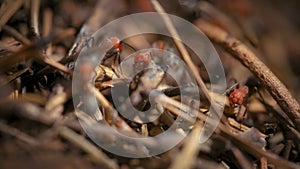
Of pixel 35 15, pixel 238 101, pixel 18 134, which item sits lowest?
pixel 18 134

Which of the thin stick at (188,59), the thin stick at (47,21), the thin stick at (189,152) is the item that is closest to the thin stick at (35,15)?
the thin stick at (47,21)

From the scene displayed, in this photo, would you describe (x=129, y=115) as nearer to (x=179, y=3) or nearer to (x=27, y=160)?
(x=27, y=160)

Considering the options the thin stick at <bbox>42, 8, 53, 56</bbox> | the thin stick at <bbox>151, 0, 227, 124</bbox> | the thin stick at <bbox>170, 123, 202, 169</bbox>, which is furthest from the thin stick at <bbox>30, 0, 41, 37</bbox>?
the thin stick at <bbox>170, 123, 202, 169</bbox>

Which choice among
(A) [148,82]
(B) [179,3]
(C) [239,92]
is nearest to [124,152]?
(A) [148,82]

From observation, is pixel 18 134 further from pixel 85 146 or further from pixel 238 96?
pixel 238 96

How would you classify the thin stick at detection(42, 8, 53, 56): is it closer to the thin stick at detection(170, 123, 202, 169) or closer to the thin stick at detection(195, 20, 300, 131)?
the thin stick at detection(195, 20, 300, 131)

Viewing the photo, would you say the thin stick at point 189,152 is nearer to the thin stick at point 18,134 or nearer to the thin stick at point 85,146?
the thin stick at point 85,146

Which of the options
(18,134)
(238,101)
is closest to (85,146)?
(18,134)
